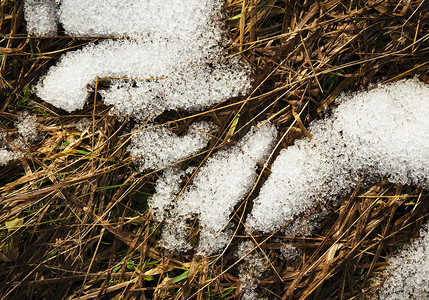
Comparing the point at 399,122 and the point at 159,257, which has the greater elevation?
the point at 399,122

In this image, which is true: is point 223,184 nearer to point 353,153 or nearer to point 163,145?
point 163,145

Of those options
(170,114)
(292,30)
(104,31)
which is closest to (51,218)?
(170,114)

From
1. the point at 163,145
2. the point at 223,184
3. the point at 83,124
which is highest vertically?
the point at 83,124

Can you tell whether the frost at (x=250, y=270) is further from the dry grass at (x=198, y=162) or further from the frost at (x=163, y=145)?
the frost at (x=163, y=145)

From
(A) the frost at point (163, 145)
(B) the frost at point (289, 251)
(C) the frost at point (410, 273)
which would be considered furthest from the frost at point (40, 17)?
(C) the frost at point (410, 273)

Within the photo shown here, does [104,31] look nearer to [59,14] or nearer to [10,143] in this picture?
[59,14]

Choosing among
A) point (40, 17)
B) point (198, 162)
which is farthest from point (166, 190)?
point (40, 17)

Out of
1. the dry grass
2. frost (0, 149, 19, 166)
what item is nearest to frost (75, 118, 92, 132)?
the dry grass
